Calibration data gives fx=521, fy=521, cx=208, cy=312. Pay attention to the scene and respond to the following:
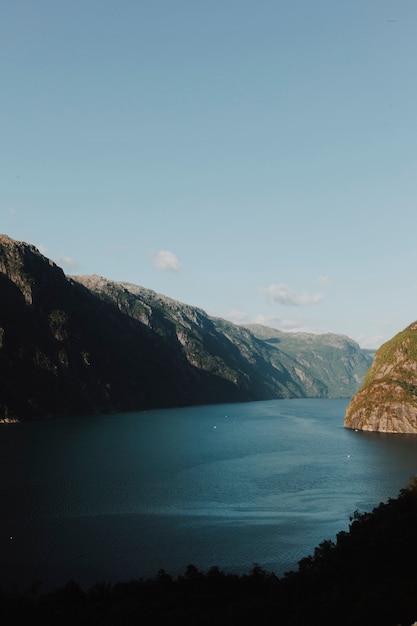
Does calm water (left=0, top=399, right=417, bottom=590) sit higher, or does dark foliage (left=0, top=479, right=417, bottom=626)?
dark foliage (left=0, top=479, right=417, bottom=626)

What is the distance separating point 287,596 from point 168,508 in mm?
69131

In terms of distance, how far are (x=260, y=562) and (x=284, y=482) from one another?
67.9 metres

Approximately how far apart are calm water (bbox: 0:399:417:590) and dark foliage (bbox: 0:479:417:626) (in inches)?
792

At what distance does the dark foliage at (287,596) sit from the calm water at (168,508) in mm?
20108

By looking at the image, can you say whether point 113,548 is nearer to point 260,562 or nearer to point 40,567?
point 40,567

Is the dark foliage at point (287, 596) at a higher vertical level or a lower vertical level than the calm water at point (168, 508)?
higher

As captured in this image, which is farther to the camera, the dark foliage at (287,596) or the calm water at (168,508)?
the calm water at (168,508)

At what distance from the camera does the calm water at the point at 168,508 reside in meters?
87.8

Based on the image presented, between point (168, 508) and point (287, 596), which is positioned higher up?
point (287, 596)

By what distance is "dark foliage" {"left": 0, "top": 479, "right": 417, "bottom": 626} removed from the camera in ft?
157

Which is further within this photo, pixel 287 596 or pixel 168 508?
pixel 168 508

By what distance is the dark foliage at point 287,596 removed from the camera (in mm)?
47969

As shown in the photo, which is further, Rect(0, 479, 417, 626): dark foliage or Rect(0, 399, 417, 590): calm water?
Rect(0, 399, 417, 590): calm water

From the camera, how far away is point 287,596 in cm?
5634
